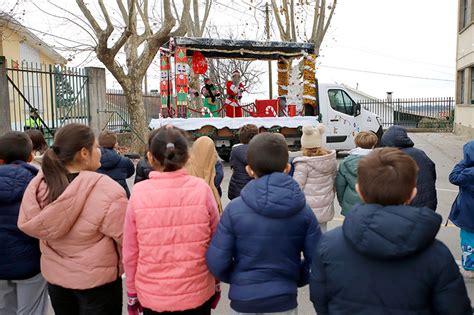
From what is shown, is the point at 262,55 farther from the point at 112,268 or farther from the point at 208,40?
the point at 112,268

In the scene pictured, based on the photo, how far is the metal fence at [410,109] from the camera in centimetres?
3091

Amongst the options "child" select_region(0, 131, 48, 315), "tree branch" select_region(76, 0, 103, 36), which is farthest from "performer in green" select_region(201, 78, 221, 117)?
"child" select_region(0, 131, 48, 315)

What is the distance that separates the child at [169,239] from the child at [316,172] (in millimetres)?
2255

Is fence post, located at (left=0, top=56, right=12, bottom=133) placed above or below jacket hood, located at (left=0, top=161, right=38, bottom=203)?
above

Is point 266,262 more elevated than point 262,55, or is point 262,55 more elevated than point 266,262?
point 262,55

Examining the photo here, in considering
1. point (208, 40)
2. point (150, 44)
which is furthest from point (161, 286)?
point (150, 44)

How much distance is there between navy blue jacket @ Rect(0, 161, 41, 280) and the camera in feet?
10.1

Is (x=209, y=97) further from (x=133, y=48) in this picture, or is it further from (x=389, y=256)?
(x=389, y=256)

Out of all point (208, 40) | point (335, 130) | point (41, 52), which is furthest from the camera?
point (41, 52)

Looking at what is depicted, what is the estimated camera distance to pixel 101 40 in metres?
14.8

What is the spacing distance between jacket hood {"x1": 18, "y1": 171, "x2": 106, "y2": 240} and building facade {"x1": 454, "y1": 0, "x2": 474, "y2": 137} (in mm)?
21297

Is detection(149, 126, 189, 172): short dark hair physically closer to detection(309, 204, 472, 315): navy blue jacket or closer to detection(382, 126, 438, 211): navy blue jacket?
detection(309, 204, 472, 315): navy blue jacket

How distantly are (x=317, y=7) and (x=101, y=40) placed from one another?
34.5 feet

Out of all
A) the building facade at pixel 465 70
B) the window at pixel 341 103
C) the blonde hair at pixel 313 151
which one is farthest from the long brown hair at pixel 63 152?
the building facade at pixel 465 70
